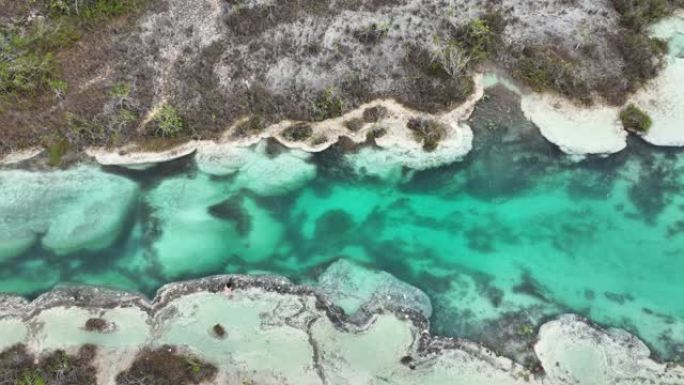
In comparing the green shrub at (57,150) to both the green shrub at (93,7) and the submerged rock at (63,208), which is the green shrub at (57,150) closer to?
the submerged rock at (63,208)

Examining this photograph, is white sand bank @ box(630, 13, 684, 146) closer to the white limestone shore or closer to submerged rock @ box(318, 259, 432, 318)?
the white limestone shore

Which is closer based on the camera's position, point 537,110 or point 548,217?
point 548,217

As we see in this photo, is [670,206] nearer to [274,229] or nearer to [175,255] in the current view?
[274,229]

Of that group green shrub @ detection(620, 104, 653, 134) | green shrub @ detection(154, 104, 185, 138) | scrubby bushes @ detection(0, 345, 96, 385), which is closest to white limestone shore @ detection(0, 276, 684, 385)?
scrubby bushes @ detection(0, 345, 96, 385)

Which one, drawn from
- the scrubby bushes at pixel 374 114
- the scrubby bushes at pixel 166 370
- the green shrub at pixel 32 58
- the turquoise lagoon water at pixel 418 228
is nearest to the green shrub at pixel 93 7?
the green shrub at pixel 32 58

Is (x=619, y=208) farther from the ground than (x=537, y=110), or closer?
closer

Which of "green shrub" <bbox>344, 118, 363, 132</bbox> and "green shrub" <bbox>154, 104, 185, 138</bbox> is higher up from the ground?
"green shrub" <bbox>154, 104, 185, 138</bbox>

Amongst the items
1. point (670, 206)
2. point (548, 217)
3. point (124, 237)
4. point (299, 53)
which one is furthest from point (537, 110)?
point (124, 237)

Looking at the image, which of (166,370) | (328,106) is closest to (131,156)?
(328,106)
